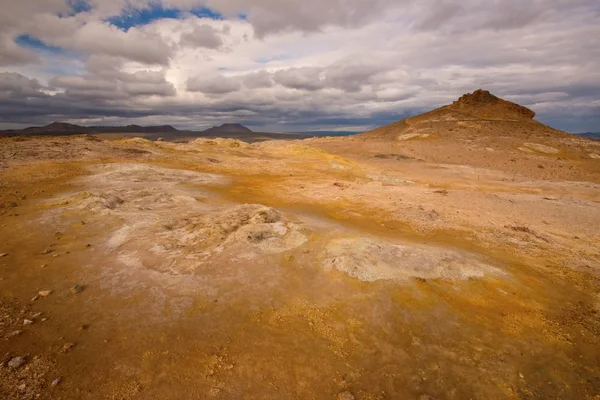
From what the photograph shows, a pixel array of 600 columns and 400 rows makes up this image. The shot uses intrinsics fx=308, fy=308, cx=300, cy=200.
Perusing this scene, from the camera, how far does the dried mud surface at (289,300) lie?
19.8 feet

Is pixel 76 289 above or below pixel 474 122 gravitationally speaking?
below

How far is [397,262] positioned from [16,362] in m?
10.0

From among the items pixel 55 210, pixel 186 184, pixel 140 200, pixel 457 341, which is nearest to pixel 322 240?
pixel 457 341

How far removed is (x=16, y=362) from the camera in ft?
19.2

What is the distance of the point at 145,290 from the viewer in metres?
8.58

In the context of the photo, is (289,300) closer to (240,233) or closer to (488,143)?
(240,233)

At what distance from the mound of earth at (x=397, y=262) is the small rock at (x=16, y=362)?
24.9 feet

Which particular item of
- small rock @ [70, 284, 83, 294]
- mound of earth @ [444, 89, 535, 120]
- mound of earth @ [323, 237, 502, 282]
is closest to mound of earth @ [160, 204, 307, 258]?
mound of earth @ [323, 237, 502, 282]

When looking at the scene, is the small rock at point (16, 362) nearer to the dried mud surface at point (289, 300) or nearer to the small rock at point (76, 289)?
the dried mud surface at point (289, 300)

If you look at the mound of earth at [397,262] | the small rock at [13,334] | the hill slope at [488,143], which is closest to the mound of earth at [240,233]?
the mound of earth at [397,262]

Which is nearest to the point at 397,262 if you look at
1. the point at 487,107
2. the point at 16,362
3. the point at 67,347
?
the point at 67,347

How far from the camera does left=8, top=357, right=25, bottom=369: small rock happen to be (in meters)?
5.78

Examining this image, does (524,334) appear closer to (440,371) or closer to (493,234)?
(440,371)

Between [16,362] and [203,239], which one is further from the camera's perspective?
[203,239]
